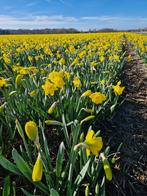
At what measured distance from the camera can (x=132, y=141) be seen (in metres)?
2.82

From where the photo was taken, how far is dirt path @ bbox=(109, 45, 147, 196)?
2.11m

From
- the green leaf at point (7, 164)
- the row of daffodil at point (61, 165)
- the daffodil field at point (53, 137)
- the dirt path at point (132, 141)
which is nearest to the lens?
the row of daffodil at point (61, 165)

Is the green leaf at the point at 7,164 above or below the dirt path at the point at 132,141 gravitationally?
above

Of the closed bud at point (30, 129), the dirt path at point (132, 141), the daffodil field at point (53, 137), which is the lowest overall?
the dirt path at point (132, 141)

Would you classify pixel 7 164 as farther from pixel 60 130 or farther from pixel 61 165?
pixel 60 130

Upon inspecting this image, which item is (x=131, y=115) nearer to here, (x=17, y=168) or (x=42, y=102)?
(x=42, y=102)

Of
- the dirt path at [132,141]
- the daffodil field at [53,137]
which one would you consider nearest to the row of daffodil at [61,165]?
the daffodil field at [53,137]

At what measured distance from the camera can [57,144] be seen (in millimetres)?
2557

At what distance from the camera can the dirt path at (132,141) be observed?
211cm

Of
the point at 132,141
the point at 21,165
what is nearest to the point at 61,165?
the point at 21,165

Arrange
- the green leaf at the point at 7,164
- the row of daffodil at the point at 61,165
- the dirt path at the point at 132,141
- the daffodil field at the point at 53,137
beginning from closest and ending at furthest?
1. the row of daffodil at the point at 61,165
2. the green leaf at the point at 7,164
3. the daffodil field at the point at 53,137
4. the dirt path at the point at 132,141

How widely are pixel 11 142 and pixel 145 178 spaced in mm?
1168

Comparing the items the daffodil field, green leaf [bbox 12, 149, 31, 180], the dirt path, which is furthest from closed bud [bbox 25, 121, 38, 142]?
the dirt path

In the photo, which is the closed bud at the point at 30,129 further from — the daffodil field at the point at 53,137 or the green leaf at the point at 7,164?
the green leaf at the point at 7,164
